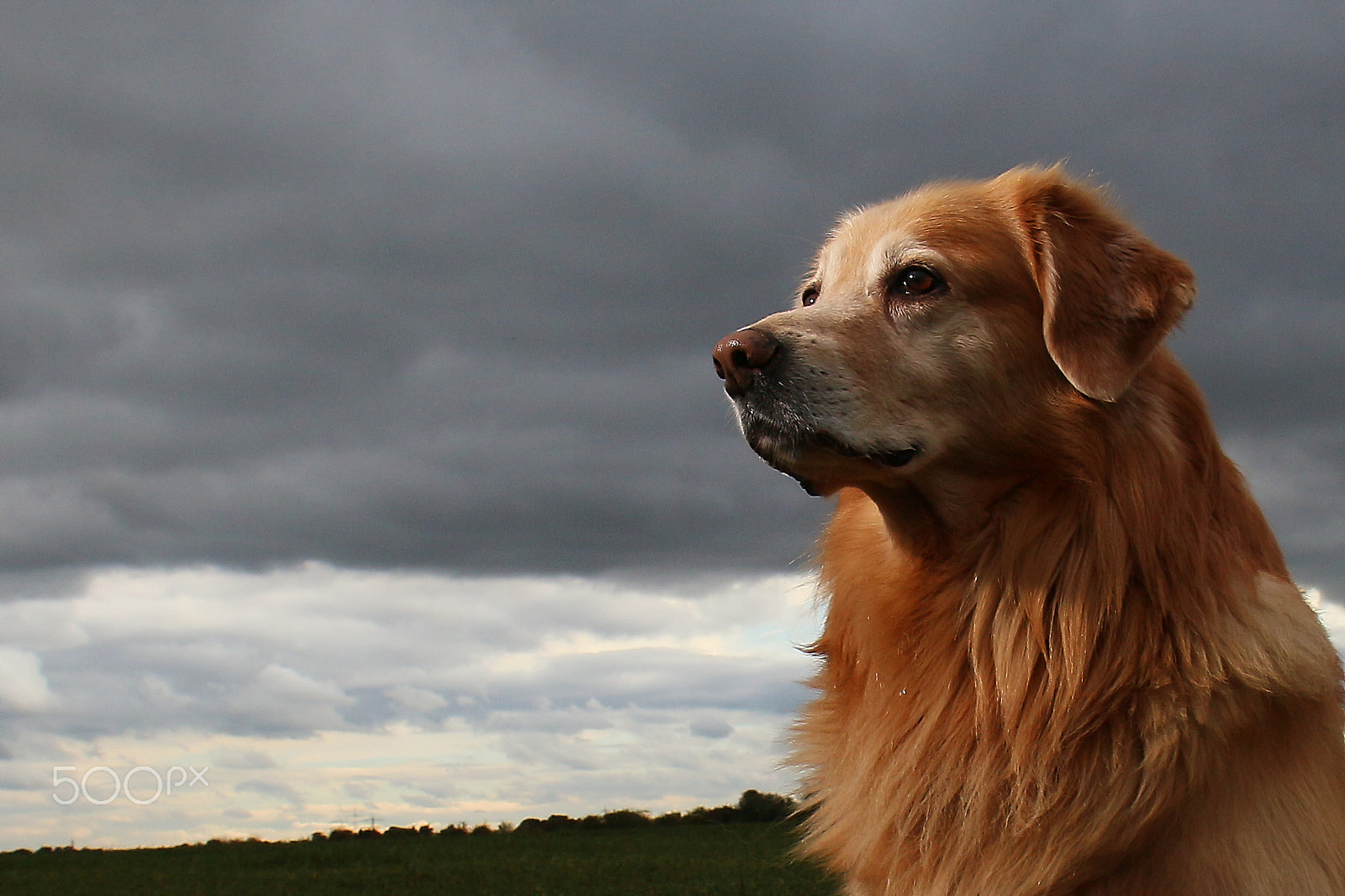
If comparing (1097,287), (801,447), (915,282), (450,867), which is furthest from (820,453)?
(450,867)

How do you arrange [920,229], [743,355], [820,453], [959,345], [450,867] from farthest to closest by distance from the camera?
[450,867], [920,229], [959,345], [820,453], [743,355]

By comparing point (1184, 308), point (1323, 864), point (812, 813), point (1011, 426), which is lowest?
point (1323, 864)

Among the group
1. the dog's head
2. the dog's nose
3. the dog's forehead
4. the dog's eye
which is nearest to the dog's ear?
the dog's head

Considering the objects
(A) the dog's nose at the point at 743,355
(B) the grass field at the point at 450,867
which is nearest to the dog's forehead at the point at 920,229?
(A) the dog's nose at the point at 743,355

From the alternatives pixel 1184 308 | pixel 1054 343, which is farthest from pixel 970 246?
pixel 1184 308

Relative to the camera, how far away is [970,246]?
4.69 meters

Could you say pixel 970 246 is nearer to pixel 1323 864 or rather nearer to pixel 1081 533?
pixel 1081 533

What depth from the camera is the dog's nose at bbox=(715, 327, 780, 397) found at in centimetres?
428

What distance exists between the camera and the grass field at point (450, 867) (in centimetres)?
1972

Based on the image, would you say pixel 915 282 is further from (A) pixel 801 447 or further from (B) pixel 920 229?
(A) pixel 801 447

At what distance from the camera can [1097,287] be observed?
4.54 m

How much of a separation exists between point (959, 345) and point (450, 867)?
22461 millimetres

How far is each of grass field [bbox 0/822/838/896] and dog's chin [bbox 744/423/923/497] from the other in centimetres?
1129

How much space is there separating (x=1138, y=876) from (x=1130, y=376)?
1798 mm
